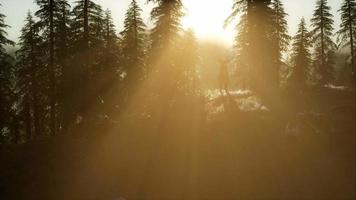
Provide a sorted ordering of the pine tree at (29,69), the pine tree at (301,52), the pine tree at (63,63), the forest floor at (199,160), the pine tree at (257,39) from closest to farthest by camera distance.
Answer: the forest floor at (199,160)
the pine tree at (63,63)
the pine tree at (257,39)
the pine tree at (29,69)
the pine tree at (301,52)

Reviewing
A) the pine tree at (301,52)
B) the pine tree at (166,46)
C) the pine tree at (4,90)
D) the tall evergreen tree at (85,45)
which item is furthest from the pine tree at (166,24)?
the pine tree at (301,52)

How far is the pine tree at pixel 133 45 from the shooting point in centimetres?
4012

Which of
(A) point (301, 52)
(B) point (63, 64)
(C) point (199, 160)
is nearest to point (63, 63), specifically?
(B) point (63, 64)

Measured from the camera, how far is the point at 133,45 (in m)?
42.5

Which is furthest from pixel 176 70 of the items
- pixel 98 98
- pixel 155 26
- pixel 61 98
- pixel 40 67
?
pixel 40 67

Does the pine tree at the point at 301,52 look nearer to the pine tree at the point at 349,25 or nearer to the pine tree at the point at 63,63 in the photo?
the pine tree at the point at 349,25

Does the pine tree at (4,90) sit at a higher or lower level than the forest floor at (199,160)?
higher

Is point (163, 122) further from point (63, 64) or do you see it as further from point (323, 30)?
point (323, 30)

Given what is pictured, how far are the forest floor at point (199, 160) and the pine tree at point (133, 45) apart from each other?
702 cm

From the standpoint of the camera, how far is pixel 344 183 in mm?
26484

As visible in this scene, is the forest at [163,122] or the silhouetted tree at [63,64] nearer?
the forest at [163,122]

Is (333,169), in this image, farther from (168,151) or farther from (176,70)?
(176,70)

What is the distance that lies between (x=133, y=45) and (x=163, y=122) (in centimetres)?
1180

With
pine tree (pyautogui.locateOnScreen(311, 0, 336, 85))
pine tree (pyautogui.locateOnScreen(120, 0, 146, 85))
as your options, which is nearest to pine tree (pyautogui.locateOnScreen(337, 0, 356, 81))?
pine tree (pyautogui.locateOnScreen(311, 0, 336, 85))
